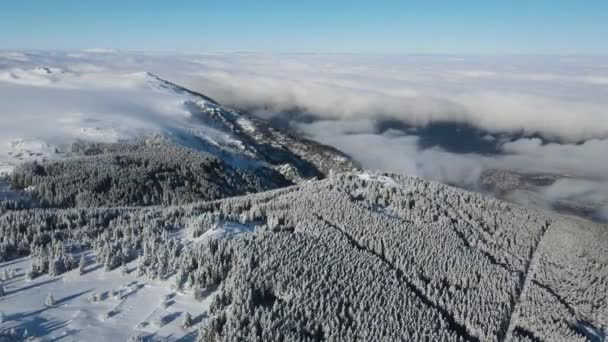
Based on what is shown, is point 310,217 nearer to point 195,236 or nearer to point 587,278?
point 195,236

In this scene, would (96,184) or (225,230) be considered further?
(96,184)

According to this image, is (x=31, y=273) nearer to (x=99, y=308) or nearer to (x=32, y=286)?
(x=32, y=286)

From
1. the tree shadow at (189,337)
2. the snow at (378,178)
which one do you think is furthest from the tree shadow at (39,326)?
the snow at (378,178)

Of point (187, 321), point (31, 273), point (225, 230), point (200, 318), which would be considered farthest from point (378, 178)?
point (187, 321)

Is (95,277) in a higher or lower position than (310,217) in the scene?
higher

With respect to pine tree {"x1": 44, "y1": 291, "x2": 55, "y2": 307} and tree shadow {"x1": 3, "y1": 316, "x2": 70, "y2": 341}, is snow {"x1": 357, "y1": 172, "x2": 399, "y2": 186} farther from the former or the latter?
tree shadow {"x1": 3, "y1": 316, "x2": 70, "y2": 341}

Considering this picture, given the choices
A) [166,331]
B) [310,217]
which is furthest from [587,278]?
[166,331]
